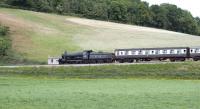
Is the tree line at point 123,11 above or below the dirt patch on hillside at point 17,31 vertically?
above

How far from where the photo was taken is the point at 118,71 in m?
68.2

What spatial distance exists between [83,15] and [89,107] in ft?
414

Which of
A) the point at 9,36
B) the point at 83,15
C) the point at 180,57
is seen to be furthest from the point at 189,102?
the point at 83,15

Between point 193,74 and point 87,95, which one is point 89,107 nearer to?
point 87,95

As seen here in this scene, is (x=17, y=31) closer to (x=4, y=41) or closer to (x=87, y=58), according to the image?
(x=4, y=41)

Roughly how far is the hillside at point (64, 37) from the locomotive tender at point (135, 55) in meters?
5.10

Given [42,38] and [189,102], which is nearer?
[189,102]

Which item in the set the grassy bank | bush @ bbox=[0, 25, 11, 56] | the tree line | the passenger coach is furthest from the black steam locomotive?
the tree line

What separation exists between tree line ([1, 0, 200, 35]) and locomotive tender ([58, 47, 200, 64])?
62.2 meters

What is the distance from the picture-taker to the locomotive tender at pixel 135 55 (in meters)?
79.2

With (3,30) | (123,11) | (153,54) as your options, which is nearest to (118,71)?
(153,54)

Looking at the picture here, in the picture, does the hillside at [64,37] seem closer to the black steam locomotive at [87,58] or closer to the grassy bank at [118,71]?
the black steam locomotive at [87,58]

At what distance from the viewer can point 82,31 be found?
11919 centimetres

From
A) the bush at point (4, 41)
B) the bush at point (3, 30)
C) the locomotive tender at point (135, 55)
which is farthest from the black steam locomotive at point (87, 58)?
the bush at point (3, 30)
